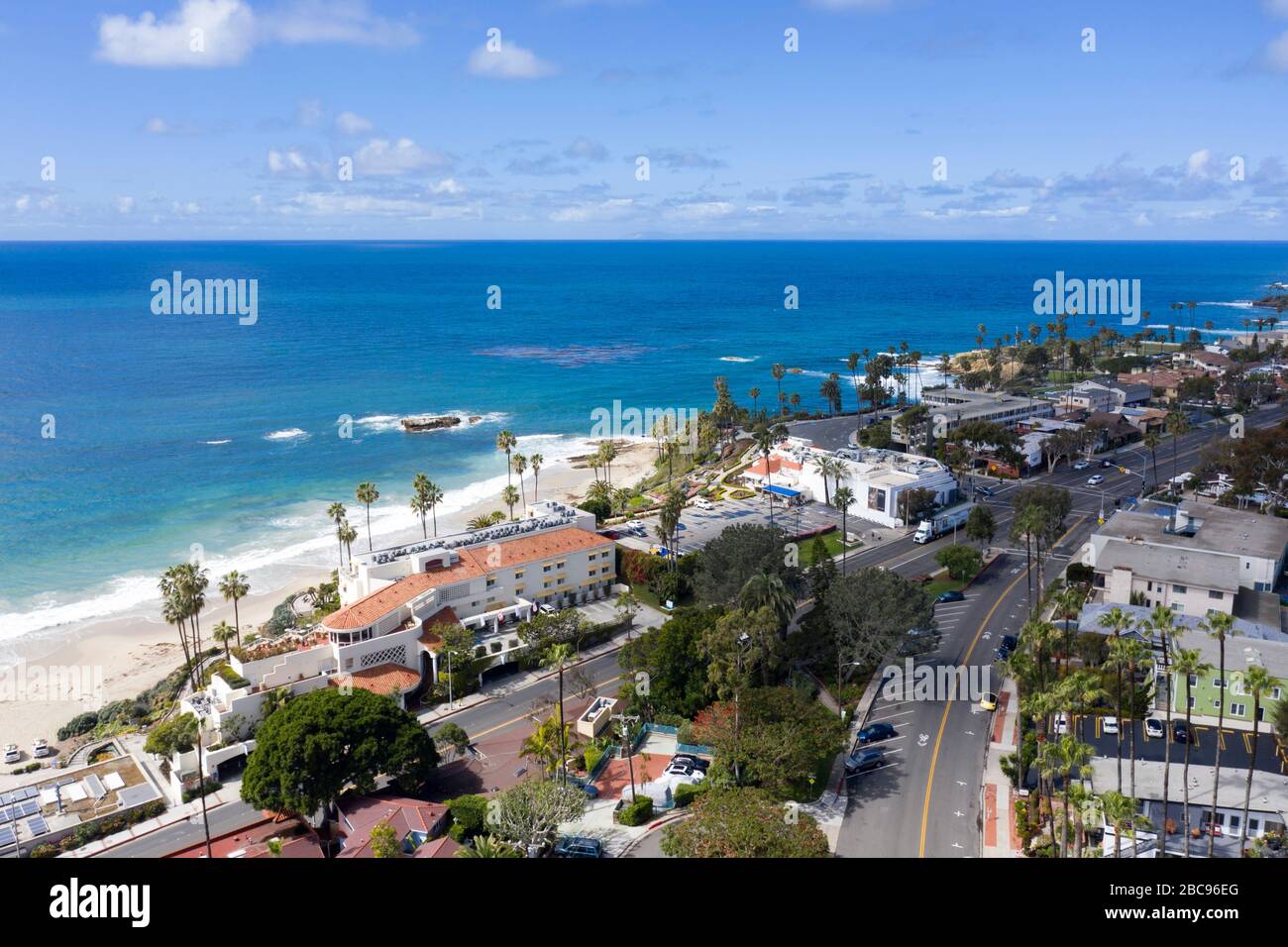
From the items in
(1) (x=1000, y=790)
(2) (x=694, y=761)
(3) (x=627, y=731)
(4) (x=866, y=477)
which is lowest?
(1) (x=1000, y=790)

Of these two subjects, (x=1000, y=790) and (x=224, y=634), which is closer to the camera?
(x=1000, y=790)

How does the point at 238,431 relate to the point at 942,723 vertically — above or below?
above

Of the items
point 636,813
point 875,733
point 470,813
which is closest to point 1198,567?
point 875,733

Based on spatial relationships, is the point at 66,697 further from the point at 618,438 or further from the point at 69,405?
the point at 69,405

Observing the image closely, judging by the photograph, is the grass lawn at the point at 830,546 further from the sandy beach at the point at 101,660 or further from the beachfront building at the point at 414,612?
the sandy beach at the point at 101,660

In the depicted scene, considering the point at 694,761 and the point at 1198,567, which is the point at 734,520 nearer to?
the point at 1198,567

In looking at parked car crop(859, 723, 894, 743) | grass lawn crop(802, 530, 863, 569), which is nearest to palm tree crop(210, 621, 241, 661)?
parked car crop(859, 723, 894, 743)
